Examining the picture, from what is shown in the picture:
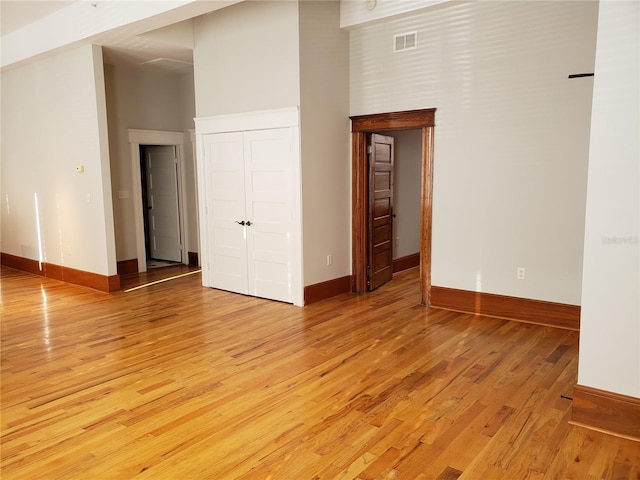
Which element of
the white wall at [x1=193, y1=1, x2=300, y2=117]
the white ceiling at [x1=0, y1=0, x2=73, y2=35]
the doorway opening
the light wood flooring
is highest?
the white ceiling at [x1=0, y1=0, x2=73, y2=35]

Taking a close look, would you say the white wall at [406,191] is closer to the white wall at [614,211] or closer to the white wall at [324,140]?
the white wall at [324,140]

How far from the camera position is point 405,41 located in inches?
205

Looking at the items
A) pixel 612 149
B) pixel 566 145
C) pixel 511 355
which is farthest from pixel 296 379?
pixel 566 145

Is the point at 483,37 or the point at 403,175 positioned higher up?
the point at 483,37

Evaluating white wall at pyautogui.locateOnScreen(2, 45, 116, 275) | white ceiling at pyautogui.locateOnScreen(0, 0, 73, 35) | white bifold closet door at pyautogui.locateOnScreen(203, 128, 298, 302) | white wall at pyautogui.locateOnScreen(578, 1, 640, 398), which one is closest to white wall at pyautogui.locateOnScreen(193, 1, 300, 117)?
white bifold closet door at pyautogui.locateOnScreen(203, 128, 298, 302)

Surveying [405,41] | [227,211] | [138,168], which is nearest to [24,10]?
[138,168]

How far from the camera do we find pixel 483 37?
4.68 meters

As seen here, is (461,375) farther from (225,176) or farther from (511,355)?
(225,176)

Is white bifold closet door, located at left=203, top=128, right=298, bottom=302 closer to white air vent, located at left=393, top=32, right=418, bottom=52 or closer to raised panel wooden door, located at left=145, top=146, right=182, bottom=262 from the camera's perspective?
white air vent, located at left=393, top=32, right=418, bottom=52

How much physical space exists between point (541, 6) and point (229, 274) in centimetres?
431

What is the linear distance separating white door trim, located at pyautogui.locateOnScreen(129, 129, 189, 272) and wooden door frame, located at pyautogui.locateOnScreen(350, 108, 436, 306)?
318cm

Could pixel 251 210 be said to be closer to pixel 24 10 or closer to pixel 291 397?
pixel 291 397

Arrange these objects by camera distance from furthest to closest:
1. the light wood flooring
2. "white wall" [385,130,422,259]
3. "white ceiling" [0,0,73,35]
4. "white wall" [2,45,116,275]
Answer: "white wall" [385,130,422,259] → "white wall" [2,45,116,275] → "white ceiling" [0,0,73,35] → the light wood flooring

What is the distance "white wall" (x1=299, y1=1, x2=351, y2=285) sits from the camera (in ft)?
17.0
